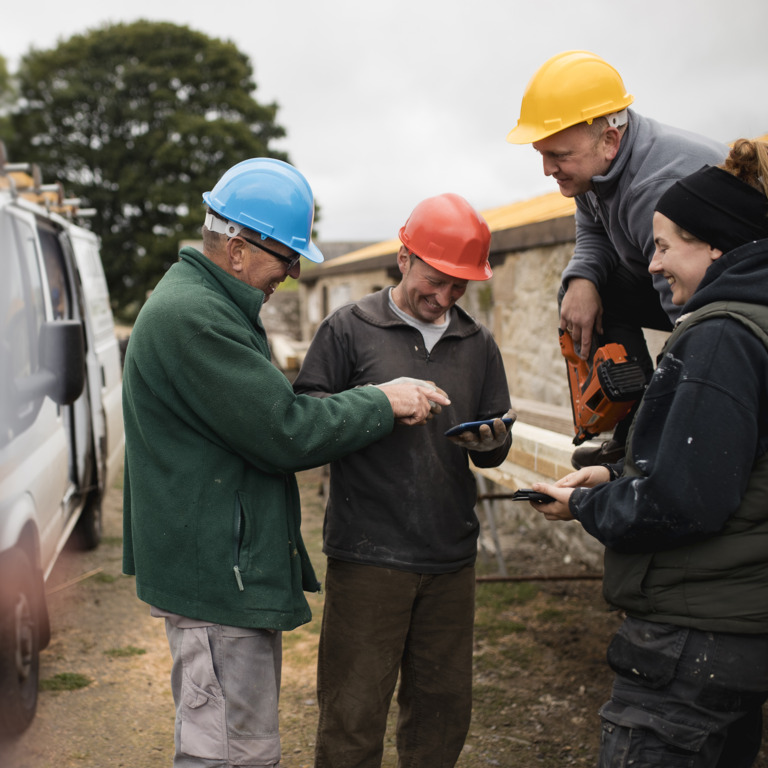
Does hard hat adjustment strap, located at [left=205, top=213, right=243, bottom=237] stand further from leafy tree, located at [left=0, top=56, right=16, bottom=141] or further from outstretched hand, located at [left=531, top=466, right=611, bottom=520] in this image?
leafy tree, located at [left=0, top=56, right=16, bottom=141]

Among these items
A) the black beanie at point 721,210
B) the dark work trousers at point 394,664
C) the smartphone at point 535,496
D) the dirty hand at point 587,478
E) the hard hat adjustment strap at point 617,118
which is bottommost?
the dark work trousers at point 394,664

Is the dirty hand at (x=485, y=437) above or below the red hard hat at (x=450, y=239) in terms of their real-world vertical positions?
below

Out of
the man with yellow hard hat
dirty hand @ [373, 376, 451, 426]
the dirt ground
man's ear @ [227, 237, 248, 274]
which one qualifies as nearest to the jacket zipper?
dirty hand @ [373, 376, 451, 426]

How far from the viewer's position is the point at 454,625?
2629 mm

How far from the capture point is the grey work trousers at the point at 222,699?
2000 mm

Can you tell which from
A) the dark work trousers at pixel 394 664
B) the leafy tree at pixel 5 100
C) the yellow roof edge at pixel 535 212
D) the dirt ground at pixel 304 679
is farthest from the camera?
the leafy tree at pixel 5 100

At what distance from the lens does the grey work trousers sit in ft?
6.56

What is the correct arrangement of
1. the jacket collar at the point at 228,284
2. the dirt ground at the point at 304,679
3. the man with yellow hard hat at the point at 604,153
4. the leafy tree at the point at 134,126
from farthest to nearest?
the leafy tree at the point at 134,126
the dirt ground at the point at 304,679
the man with yellow hard hat at the point at 604,153
the jacket collar at the point at 228,284

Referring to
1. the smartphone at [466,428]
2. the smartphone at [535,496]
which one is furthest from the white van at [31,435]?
the smartphone at [535,496]

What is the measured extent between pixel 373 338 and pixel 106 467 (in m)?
3.76

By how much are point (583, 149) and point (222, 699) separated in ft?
6.11

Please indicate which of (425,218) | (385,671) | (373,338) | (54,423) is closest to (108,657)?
(54,423)

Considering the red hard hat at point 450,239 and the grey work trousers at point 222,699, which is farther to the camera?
the red hard hat at point 450,239

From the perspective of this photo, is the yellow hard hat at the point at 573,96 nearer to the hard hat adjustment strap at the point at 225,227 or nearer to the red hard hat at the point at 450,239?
the red hard hat at the point at 450,239
